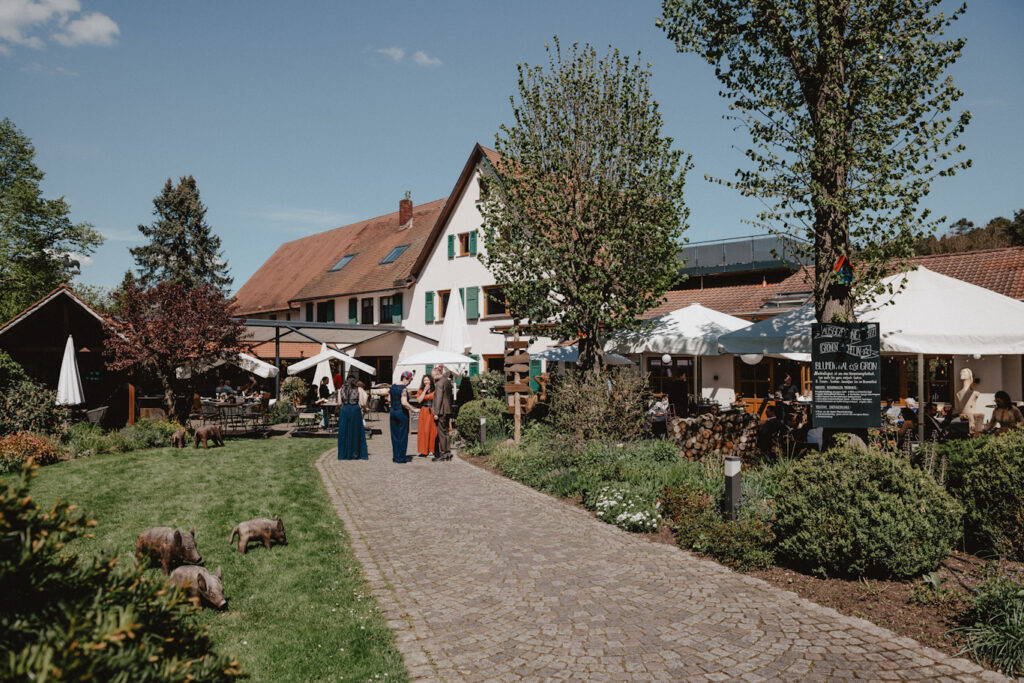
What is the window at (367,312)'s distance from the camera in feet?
115

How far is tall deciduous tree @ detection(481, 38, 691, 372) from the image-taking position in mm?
14984

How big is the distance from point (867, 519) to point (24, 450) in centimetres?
1512

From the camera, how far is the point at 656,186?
15219mm

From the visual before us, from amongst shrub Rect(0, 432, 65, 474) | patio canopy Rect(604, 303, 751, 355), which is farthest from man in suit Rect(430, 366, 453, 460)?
shrub Rect(0, 432, 65, 474)

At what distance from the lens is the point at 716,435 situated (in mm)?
11898

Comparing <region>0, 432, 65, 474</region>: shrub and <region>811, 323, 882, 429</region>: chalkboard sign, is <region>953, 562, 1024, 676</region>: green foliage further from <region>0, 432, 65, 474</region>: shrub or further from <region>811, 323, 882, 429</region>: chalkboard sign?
<region>0, 432, 65, 474</region>: shrub

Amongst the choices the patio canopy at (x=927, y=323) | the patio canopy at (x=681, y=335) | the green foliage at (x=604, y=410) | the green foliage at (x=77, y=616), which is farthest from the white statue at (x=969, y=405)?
the green foliage at (x=77, y=616)

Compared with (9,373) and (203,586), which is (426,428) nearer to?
(9,373)

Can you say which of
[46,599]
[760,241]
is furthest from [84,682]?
[760,241]

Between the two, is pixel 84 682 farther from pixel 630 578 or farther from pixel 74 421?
pixel 74 421

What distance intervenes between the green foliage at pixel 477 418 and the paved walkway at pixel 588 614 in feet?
22.2

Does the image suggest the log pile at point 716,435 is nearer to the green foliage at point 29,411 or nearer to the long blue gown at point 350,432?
the long blue gown at point 350,432

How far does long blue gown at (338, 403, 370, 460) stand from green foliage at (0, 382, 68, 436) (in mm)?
6434

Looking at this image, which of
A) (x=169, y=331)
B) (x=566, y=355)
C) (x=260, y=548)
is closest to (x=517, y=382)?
(x=566, y=355)
